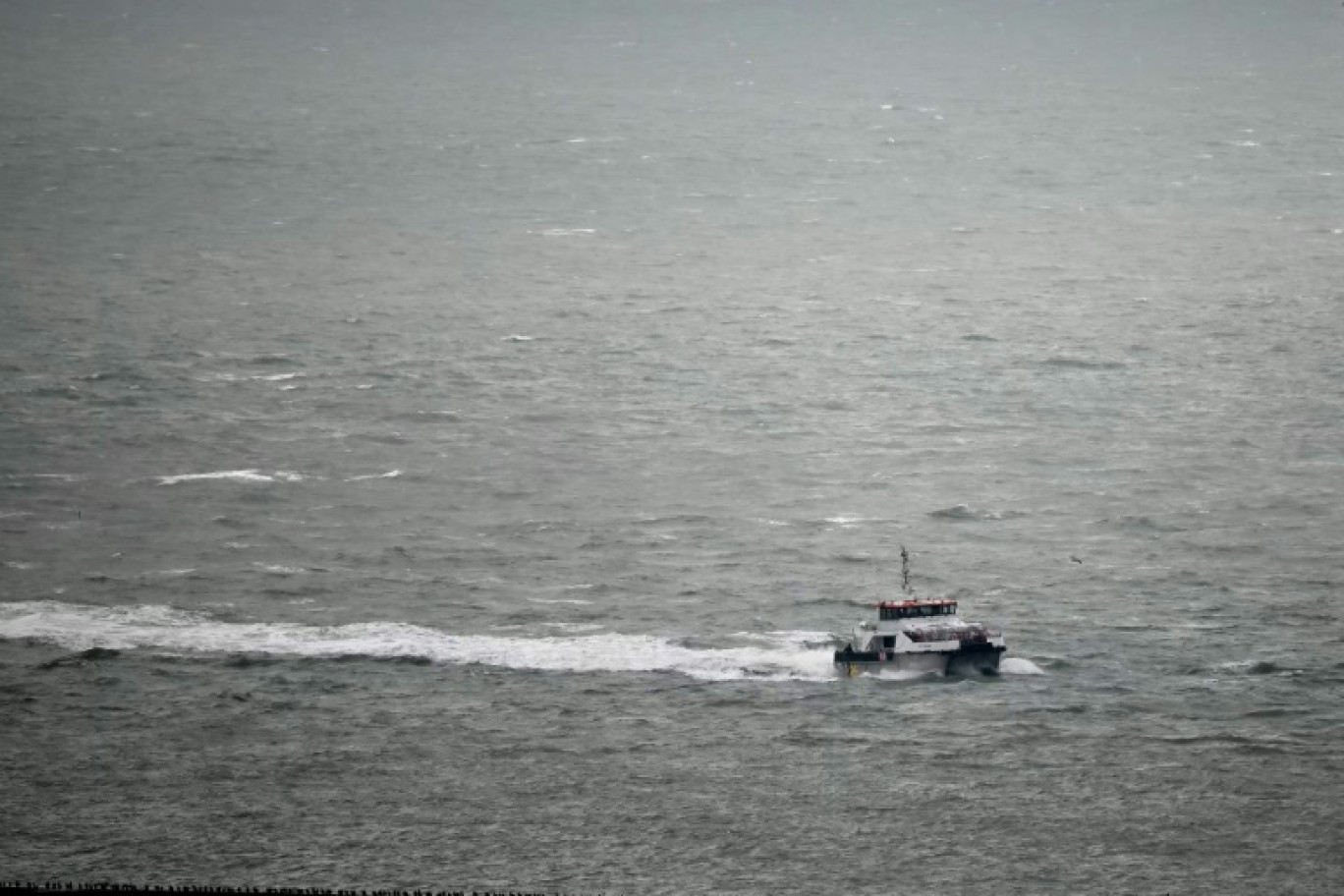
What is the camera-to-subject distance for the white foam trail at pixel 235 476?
631ft

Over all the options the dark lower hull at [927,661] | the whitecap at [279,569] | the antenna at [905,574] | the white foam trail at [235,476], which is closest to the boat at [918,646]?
the dark lower hull at [927,661]

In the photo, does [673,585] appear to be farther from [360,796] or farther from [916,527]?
[360,796]

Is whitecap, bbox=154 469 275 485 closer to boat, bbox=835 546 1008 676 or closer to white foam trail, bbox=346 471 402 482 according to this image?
white foam trail, bbox=346 471 402 482

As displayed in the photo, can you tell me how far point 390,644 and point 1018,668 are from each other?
4241 cm

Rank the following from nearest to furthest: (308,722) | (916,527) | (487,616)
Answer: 1. (308,722)
2. (487,616)
3. (916,527)

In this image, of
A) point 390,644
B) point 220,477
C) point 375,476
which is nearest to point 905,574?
point 390,644

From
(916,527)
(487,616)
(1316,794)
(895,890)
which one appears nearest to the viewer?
(895,890)

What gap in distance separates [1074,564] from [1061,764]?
1394 inches

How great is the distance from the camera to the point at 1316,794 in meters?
136

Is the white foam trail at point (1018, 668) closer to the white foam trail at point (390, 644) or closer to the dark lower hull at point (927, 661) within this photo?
the dark lower hull at point (927, 661)

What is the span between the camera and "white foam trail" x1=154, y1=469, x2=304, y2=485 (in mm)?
192375

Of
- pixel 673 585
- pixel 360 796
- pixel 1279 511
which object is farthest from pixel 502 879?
pixel 1279 511

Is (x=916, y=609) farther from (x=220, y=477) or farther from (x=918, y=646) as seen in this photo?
(x=220, y=477)

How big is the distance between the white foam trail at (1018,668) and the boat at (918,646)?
26.9 inches
